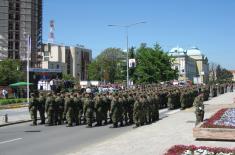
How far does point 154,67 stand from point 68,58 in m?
96.4

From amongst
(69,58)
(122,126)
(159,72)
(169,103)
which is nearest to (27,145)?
(122,126)

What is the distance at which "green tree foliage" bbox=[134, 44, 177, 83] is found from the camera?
219 feet

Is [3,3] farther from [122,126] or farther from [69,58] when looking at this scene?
[122,126]

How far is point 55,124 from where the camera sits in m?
23.3

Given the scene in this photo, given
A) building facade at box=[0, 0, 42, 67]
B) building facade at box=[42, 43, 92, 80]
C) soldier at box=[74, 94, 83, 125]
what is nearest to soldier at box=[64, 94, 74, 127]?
soldier at box=[74, 94, 83, 125]

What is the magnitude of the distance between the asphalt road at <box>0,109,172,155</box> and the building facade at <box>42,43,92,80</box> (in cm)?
12399

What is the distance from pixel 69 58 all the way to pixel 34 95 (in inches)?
5434

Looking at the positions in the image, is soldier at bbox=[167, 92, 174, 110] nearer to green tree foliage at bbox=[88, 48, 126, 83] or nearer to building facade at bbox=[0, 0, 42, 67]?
green tree foliage at bbox=[88, 48, 126, 83]

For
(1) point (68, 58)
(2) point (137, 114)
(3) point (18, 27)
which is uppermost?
(3) point (18, 27)

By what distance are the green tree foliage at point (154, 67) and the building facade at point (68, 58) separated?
262 ft

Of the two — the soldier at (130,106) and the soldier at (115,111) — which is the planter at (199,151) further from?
the soldier at (130,106)

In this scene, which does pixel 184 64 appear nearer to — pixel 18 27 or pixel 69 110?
pixel 18 27

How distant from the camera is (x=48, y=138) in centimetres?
1783

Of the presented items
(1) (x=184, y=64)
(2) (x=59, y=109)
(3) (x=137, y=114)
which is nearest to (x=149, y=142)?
(3) (x=137, y=114)
